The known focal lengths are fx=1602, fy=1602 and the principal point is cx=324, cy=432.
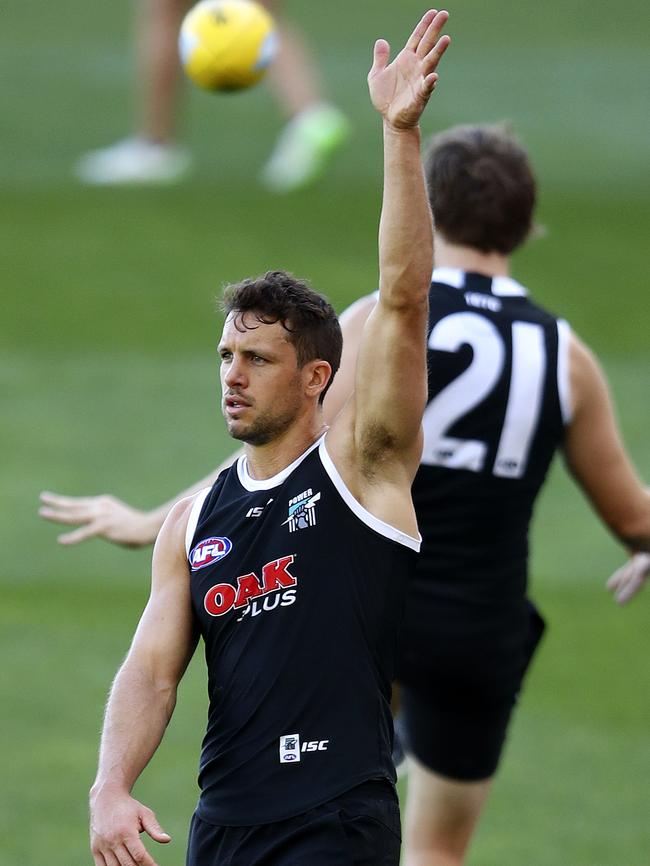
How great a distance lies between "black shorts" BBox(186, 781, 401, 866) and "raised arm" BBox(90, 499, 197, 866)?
15cm

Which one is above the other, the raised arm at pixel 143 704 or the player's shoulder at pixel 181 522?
the player's shoulder at pixel 181 522

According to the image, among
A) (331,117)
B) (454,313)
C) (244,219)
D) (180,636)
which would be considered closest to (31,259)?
(244,219)

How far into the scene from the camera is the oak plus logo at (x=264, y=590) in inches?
137

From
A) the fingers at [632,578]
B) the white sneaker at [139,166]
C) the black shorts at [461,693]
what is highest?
the white sneaker at [139,166]

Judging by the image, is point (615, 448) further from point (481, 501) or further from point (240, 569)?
point (240, 569)

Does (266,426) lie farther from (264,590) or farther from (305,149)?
(305,149)

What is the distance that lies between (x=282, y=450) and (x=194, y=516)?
0.87ft

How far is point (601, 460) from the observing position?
4789 millimetres

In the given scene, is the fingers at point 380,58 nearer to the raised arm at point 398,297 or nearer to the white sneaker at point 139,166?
the raised arm at point 398,297

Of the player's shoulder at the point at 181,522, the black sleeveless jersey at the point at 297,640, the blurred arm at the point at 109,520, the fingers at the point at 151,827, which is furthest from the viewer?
the blurred arm at the point at 109,520

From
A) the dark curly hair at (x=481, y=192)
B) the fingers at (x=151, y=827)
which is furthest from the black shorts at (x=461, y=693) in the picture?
the fingers at (x=151, y=827)

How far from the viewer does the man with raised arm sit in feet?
11.2

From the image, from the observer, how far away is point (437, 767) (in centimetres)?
485

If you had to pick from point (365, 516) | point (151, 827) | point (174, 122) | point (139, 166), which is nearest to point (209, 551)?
point (365, 516)
